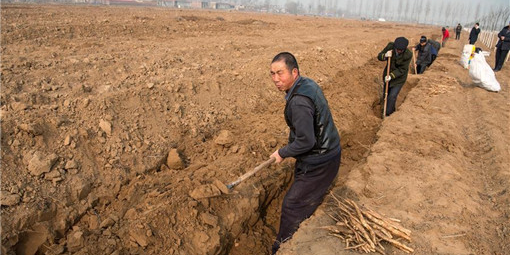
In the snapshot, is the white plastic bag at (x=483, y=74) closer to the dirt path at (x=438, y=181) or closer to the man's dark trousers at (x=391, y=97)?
the dirt path at (x=438, y=181)

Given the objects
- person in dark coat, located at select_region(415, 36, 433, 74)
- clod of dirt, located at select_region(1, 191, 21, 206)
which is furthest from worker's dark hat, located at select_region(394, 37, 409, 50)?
clod of dirt, located at select_region(1, 191, 21, 206)

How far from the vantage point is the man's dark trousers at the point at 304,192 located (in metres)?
3.10

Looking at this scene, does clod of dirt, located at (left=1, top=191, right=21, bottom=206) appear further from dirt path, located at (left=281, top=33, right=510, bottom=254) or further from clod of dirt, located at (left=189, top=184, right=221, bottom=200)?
dirt path, located at (left=281, top=33, right=510, bottom=254)

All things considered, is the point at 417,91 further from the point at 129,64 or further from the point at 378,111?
the point at 129,64

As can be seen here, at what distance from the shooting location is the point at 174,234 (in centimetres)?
320

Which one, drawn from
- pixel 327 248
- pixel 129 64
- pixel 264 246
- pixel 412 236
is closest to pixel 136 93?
pixel 129 64

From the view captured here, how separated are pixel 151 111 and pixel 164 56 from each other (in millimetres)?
2716

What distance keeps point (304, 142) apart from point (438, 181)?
97.1 inches

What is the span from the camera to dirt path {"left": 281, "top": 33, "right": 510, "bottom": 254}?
3051mm

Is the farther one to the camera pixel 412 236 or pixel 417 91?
pixel 417 91

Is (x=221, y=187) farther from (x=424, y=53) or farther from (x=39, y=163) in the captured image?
(x=424, y=53)

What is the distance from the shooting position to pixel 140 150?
4.20 m

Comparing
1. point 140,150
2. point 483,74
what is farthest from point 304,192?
point 483,74

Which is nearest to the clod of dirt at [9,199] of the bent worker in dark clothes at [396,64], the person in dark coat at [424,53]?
the bent worker in dark clothes at [396,64]
